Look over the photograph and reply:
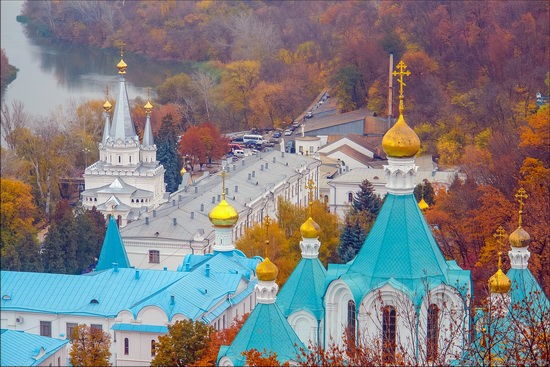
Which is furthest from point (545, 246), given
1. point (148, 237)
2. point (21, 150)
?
point (21, 150)

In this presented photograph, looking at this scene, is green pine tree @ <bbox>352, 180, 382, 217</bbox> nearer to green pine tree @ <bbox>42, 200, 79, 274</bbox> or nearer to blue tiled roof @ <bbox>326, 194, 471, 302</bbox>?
green pine tree @ <bbox>42, 200, 79, 274</bbox>

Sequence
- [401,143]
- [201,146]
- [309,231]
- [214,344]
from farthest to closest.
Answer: [201,146] → [309,231] → [214,344] → [401,143]

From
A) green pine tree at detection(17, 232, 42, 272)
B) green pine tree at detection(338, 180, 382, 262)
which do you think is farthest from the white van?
green pine tree at detection(17, 232, 42, 272)

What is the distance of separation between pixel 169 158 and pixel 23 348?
25.7m

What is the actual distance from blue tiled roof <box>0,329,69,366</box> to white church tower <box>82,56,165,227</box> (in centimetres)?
1686

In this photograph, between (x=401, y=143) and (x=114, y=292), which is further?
(x=114, y=292)

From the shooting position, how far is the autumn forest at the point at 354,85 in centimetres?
3161

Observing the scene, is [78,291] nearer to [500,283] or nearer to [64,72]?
[500,283]

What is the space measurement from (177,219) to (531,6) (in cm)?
2434

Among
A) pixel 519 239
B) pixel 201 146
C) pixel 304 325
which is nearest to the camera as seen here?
pixel 304 325

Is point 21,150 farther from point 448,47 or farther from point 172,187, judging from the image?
point 448,47

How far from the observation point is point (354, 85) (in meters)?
55.8

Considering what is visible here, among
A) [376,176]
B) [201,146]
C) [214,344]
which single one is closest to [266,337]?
[214,344]

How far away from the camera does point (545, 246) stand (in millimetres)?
26062
